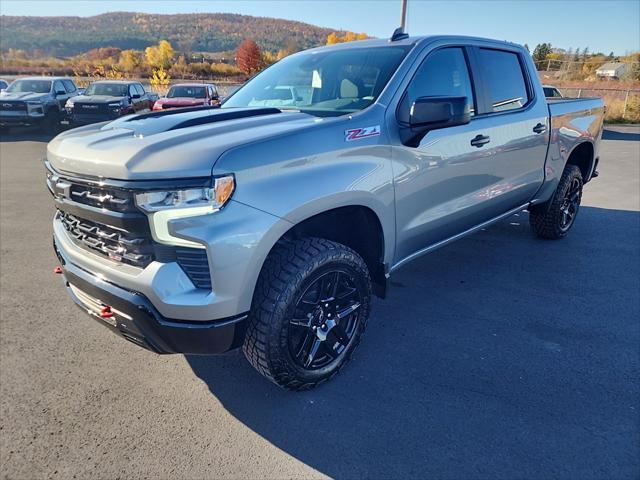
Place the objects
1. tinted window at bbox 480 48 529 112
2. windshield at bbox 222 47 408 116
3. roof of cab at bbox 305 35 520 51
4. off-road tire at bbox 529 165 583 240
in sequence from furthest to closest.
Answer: off-road tire at bbox 529 165 583 240
tinted window at bbox 480 48 529 112
roof of cab at bbox 305 35 520 51
windshield at bbox 222 47 408 116

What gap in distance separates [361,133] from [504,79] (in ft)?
6.85

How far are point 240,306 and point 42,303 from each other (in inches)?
100

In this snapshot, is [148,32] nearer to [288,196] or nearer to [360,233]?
[360,233]

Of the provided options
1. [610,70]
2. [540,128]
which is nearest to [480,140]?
[540,128]

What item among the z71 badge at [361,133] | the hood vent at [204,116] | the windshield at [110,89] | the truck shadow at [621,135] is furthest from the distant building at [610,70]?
the hood vent at [204,116]

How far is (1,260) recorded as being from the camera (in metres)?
4.73

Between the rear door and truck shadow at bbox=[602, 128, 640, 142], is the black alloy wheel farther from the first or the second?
truck shadow at bbox=[602, 128, 640, 142]

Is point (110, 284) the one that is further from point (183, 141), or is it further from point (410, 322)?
point (410, 322)

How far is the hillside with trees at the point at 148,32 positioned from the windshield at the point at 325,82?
12959cm

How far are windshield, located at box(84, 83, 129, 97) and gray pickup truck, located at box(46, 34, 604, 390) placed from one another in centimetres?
1380

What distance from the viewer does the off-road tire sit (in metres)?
4.99

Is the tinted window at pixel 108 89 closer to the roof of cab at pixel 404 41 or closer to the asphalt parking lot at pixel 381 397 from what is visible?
the asphalt parking lot at pixel 381 397

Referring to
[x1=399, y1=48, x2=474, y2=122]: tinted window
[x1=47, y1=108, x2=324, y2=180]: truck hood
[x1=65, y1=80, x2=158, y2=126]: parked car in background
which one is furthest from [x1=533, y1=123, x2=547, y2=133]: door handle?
[x1=65, y1=80, x2=158, y2=126]: parked car in background

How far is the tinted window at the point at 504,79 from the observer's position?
149 inches
